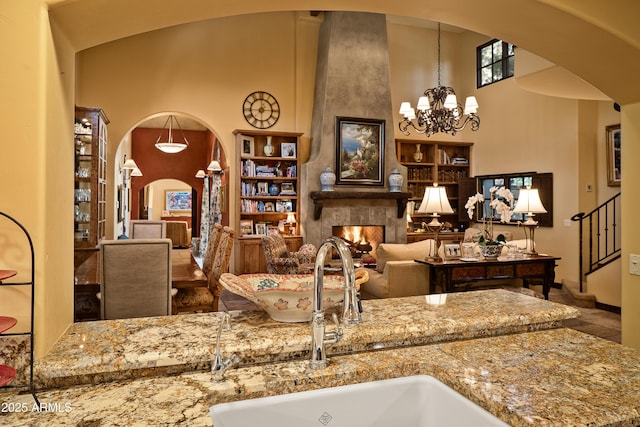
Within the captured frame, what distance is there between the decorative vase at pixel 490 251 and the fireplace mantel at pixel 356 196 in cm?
272

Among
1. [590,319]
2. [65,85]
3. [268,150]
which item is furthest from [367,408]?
[268,150]

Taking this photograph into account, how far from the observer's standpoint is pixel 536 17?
6.06 feet

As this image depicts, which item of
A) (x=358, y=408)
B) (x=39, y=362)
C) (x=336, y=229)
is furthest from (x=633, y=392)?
(x=336, y=229)

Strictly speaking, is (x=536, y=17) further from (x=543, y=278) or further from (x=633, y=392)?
(x=543, y=278)

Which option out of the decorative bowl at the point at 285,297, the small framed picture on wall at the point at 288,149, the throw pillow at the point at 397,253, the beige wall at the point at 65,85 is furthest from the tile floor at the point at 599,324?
the small framed picture on wall at the point at 288,149

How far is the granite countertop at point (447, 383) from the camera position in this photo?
40.6 inches

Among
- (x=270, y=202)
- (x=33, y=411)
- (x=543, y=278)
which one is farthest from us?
(x=270, y=202)

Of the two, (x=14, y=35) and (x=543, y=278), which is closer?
(x=14, y=35)

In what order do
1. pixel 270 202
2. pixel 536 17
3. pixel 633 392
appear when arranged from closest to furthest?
pixel 633 392
pixel 536 17
pixel 270 202

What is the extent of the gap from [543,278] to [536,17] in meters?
4.27

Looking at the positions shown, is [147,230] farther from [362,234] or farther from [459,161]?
[459,161]

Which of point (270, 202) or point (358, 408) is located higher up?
point (270, 202)

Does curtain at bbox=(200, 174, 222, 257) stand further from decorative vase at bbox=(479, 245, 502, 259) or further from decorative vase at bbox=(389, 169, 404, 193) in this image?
decorative vase at bbox=(479, 245, 502, 259)

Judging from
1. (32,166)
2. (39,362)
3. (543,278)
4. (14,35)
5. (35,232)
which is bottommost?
(543,278)
